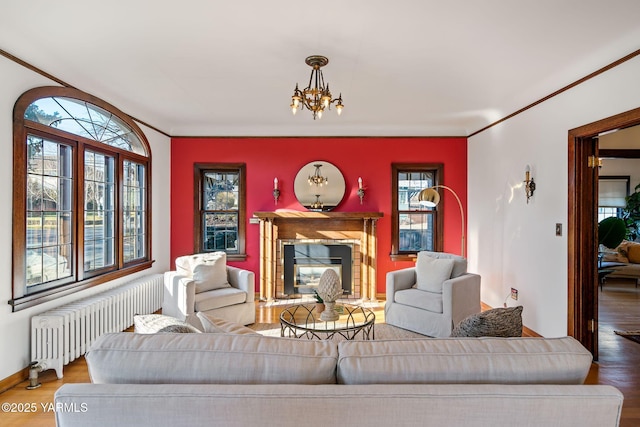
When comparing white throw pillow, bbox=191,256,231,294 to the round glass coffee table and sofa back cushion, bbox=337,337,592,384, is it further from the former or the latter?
sofa back cushion, bbox=337,337,592,384

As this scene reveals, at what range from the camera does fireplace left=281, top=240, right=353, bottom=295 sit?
5.59 meters

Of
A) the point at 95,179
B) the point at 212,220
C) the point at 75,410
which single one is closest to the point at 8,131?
the point at 95,179

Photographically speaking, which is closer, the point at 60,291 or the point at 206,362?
the point at 206,362

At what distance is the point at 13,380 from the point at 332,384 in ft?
9.46

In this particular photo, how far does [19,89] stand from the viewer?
292 centimetres

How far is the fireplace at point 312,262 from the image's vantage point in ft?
18.3

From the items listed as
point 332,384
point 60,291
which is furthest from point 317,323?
point 60,291

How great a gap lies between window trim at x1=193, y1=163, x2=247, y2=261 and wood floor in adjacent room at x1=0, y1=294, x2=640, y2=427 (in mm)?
1183

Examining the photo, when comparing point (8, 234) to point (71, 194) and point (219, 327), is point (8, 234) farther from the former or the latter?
point (219, 327)

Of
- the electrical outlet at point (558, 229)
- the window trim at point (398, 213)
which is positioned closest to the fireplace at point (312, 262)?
the window trim at point (398, 213)

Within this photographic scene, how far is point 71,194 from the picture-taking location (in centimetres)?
357

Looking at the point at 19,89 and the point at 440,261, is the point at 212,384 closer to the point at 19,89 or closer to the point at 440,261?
the point at 19,89

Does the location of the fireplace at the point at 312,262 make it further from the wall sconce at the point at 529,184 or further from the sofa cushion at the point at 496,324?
the sofa cushion at the point at 496,324

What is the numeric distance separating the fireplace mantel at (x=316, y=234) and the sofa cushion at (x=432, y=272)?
3.89 feet
